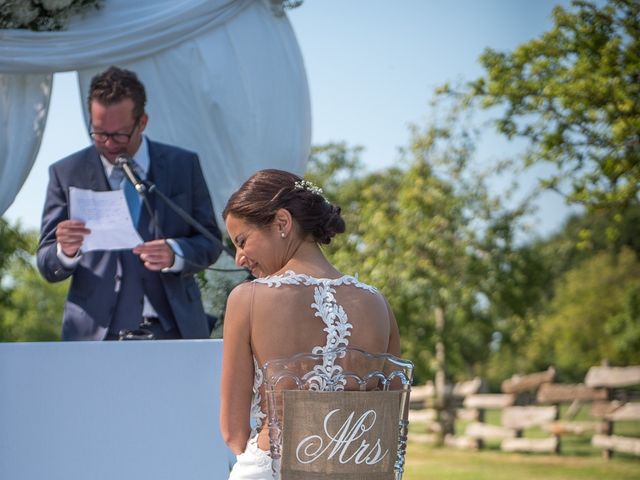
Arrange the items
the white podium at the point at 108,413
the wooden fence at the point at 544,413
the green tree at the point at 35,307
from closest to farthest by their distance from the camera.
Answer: the white podium at the point at 108,413
the wooden fence at the point at 544,413
the green tree at the point at 35,307

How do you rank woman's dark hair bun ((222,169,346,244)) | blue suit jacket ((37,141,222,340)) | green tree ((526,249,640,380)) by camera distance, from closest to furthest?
1. woman's dark hair bun ((222,169,346,244))
2. blue suit jacket ((37,141,222,340))
3. green tree ((526,249,640,380))

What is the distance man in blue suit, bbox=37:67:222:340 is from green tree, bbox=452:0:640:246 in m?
6.00

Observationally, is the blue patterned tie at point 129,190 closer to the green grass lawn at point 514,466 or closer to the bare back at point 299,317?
the bare back at point 299,317

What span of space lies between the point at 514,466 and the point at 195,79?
28.3 ft

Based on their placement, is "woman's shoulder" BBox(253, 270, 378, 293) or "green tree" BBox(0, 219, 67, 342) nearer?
"woman's shoulder" BBox(253, 270, 378, 293)

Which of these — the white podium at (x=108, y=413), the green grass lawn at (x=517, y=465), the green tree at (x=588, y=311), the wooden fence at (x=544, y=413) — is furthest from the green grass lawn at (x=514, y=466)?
the green tree at (x=588, y=311)

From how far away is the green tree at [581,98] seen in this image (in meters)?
9.34

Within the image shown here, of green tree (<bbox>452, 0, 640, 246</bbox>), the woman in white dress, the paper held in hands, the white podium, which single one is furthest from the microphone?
green tree (<bbox>452, 0, 640, 246</bbox>)

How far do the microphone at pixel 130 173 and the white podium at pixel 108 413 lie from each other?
88 centimetres

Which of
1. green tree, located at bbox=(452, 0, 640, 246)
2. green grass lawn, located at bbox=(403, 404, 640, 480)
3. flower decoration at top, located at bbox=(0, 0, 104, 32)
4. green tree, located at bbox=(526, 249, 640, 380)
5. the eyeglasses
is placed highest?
green tree, located at bbox=(452, 0, 640, 246)

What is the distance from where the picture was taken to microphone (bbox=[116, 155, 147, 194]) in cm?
387

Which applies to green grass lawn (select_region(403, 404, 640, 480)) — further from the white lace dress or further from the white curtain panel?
the white lace dress

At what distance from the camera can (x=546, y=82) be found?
387 inches

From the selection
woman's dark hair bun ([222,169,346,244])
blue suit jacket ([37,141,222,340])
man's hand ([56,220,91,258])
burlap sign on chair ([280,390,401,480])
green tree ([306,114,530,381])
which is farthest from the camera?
green tree ([306,114,530,381])
